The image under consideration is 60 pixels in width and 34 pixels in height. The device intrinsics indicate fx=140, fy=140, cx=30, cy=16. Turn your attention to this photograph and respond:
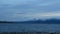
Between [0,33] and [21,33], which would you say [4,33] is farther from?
[21,33]

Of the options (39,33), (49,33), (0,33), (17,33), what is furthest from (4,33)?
(49,33)

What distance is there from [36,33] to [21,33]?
73 cm

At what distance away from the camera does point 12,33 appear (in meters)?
6.83

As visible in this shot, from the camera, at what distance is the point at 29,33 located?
677 centimetres

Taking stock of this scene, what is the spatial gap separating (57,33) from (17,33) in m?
1.92

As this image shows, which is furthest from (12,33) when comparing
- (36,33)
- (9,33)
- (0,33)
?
(36,33)

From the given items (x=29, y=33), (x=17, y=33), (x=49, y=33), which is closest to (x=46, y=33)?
(x=49, y=33)

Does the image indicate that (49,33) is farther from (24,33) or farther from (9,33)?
(9,33)

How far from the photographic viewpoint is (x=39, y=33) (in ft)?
22.2

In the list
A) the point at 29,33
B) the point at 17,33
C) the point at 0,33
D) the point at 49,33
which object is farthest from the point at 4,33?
the point at 49,33

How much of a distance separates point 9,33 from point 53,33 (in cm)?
213

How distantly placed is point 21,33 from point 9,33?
0.59 metres

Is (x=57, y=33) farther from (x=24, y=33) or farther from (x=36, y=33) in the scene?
(x=24, y=33)

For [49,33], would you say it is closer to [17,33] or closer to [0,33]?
[17,33]
